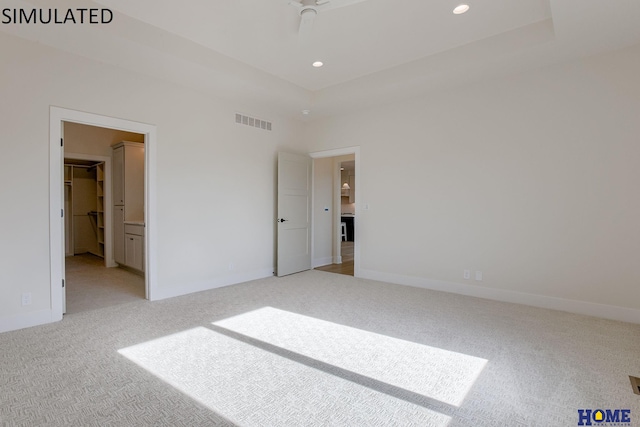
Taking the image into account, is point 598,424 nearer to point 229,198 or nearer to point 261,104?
point 229,198

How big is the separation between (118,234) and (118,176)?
3.70 ft

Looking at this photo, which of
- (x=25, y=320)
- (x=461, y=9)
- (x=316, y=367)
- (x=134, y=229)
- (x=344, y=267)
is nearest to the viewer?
(x=316, y=367)

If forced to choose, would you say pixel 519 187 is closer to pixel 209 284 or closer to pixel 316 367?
pixel 316 367

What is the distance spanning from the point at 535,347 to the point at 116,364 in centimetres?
336

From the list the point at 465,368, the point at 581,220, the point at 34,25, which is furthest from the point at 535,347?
the point at 34,25

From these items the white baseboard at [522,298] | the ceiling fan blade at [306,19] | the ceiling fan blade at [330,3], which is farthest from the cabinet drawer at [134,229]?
the ceiling fan blade at [330,3]

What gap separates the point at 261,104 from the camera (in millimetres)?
4867

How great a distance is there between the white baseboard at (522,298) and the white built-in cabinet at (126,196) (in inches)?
178

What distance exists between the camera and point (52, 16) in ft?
8.64

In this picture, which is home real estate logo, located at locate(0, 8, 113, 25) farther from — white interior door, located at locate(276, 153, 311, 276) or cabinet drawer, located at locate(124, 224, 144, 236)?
cabinet drawer, located at locate(124, 224, 144, 236)

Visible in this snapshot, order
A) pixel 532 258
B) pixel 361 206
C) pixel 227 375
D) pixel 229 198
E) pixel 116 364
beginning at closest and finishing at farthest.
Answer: pixel 227 375 → pixel 116 364 → pixel 532 258 → pixel 229 198 → pixel 361 206

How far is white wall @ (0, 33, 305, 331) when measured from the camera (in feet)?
9.60

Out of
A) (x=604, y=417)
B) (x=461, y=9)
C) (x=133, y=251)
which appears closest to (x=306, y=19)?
(x=461, y=9)

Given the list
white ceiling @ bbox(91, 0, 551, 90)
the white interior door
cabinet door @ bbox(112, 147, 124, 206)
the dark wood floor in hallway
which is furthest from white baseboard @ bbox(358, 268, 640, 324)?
cabinet door @ bbox(112, 147, 124, 206)
